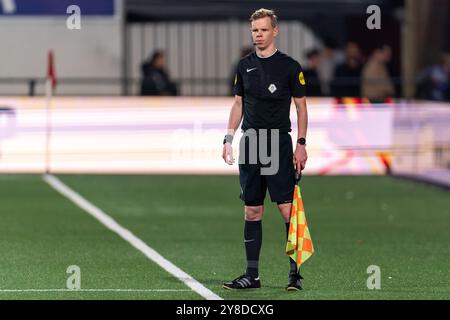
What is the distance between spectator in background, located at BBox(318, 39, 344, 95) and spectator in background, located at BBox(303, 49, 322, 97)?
0.23 metres

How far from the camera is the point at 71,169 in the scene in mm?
27031

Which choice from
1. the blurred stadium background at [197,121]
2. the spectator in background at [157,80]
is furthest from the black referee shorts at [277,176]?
the spectator in background at [157,80]

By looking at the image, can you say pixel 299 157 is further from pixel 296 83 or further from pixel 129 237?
pixel 129 237

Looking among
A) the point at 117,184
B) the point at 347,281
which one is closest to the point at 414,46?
the point at 117,184

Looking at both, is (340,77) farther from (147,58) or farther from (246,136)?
(246,136)

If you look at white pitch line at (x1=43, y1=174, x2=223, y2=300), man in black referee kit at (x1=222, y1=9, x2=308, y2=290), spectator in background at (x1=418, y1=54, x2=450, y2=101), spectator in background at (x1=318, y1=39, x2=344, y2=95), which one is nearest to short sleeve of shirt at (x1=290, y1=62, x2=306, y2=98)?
man in black referee kit at (x1=222, y1=9, x2=308, y2=290)

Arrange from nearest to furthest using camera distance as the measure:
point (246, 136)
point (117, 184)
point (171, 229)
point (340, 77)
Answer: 1. point (246, 136)
2. point (171, 229)
3. point (117, 184)
4. point (340, 77)

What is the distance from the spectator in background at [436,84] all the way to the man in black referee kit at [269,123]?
15.8 meters

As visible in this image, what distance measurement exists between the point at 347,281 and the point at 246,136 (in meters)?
1.61

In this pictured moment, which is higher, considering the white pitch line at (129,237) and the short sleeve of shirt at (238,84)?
the short sleeve of shirt at (238,84)

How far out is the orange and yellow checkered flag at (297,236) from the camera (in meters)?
13.0

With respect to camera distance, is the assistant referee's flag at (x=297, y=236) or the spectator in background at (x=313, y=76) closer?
the assistant referee's flag at (x=297, y=236)

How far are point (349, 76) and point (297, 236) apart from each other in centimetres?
1625

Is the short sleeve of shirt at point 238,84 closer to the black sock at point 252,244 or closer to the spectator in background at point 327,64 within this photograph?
the black sock at point 252,244
